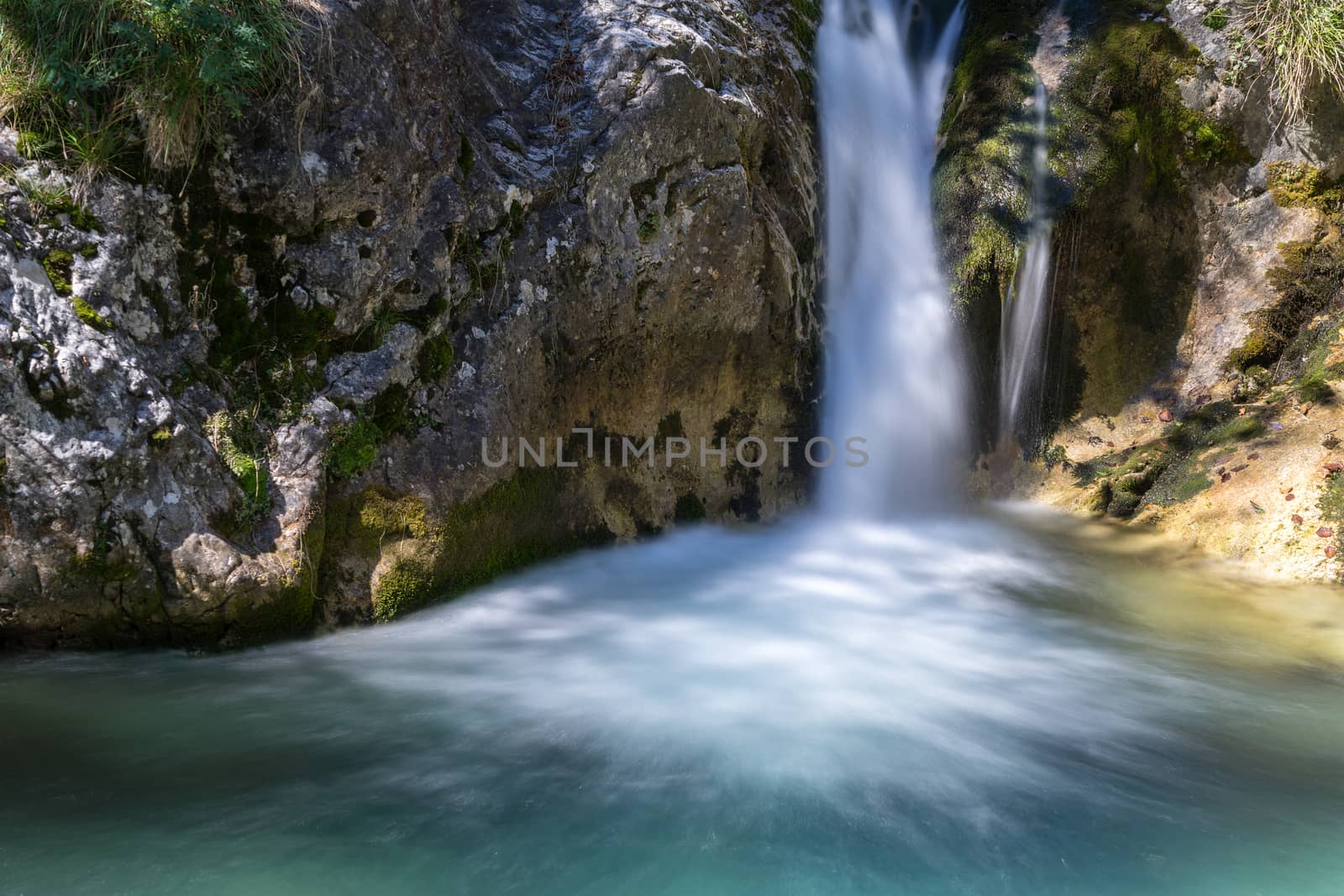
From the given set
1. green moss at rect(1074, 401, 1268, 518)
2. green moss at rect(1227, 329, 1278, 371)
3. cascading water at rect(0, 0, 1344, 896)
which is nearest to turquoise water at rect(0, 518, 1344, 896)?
cascading water at rect(0, 0, 1344, 896)

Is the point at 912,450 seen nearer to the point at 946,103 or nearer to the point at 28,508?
the point at 946,103

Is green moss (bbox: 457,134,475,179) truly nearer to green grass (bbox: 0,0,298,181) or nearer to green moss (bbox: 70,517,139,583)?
green grass (bbox: 0,0,298,181)

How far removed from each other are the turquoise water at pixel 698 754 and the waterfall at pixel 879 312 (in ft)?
7.58

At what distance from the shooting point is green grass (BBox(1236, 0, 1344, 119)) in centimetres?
676

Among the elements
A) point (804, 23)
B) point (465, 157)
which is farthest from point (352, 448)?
point (804, 23)

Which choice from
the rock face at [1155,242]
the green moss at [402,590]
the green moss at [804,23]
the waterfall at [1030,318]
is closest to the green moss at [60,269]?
the green moss at [402,590]

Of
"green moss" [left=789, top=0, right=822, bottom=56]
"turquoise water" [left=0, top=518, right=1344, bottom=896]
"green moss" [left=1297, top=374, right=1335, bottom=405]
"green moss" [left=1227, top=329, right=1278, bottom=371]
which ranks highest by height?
"green moss" [left=789, top=0, right=822, bottom=56]

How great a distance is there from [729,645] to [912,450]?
3647mm

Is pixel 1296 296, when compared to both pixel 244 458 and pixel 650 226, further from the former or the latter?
pixel 244 458

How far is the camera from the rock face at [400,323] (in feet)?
12.6

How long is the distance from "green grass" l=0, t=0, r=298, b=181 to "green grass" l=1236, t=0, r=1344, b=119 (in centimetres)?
735

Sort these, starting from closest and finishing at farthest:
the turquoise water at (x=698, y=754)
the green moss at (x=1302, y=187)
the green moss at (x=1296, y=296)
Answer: the turquoise water at (x=698, y=754)
the green moss at (x=1296, y=296)
the green moss at (x=1302, y=187)

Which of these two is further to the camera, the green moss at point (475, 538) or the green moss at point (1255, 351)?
the green moss at point (1255, 351)

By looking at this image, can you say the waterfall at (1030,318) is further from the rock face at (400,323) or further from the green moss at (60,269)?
the green moss at (60,269)
